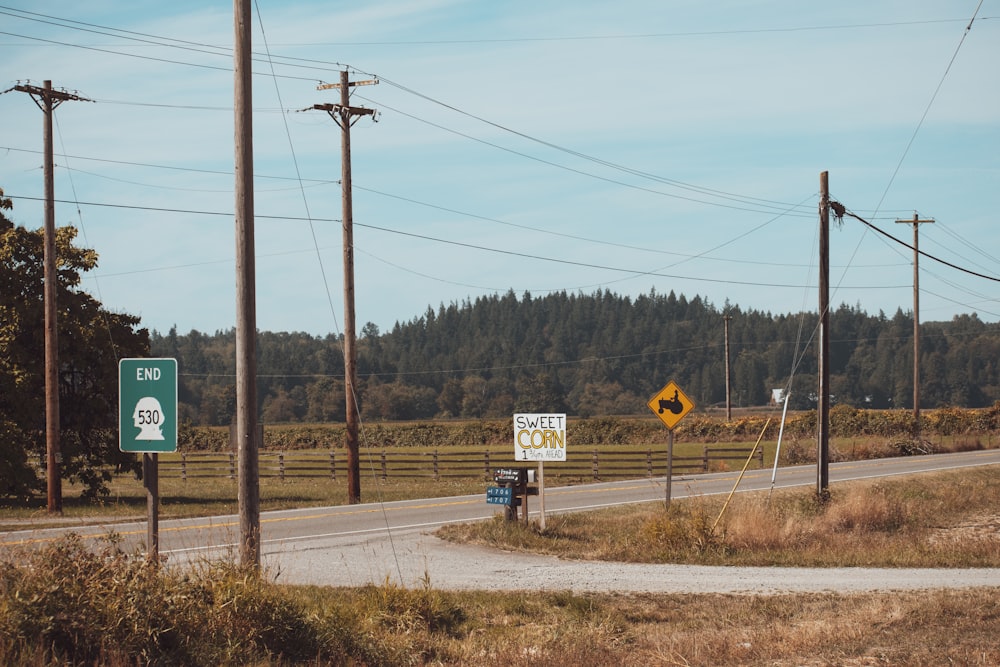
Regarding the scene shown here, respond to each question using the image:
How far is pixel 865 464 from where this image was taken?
4491cm

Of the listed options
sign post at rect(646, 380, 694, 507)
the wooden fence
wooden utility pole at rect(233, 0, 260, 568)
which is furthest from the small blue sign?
the wooden fence

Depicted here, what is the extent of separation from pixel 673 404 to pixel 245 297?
10.5 meters

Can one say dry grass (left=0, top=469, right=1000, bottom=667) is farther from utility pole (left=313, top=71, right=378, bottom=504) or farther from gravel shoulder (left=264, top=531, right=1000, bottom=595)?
utility pole (left=313, top=71, right=378, bottom=504)

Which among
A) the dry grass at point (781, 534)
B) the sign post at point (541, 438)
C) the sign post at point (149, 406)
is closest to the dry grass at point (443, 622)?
the dry grass at point (781, 534)

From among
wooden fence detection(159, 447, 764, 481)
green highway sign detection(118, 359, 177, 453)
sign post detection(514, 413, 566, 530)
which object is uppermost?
green highway sign detection(118, 359, 177, 453)

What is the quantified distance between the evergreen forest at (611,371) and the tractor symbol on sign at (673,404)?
328 feet

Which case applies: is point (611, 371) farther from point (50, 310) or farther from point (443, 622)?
point (443, 622)

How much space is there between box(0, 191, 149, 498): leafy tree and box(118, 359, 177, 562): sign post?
19.8 metres

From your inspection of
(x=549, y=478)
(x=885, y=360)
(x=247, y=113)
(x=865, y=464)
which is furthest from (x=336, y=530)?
(x=885, y=360)

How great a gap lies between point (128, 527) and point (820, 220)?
16.4 m

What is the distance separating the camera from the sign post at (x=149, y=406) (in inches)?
376

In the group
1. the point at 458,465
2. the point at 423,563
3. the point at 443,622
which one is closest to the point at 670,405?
the point at 423,563

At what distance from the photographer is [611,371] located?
167 m

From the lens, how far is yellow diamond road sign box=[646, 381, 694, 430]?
1950 centimetres
